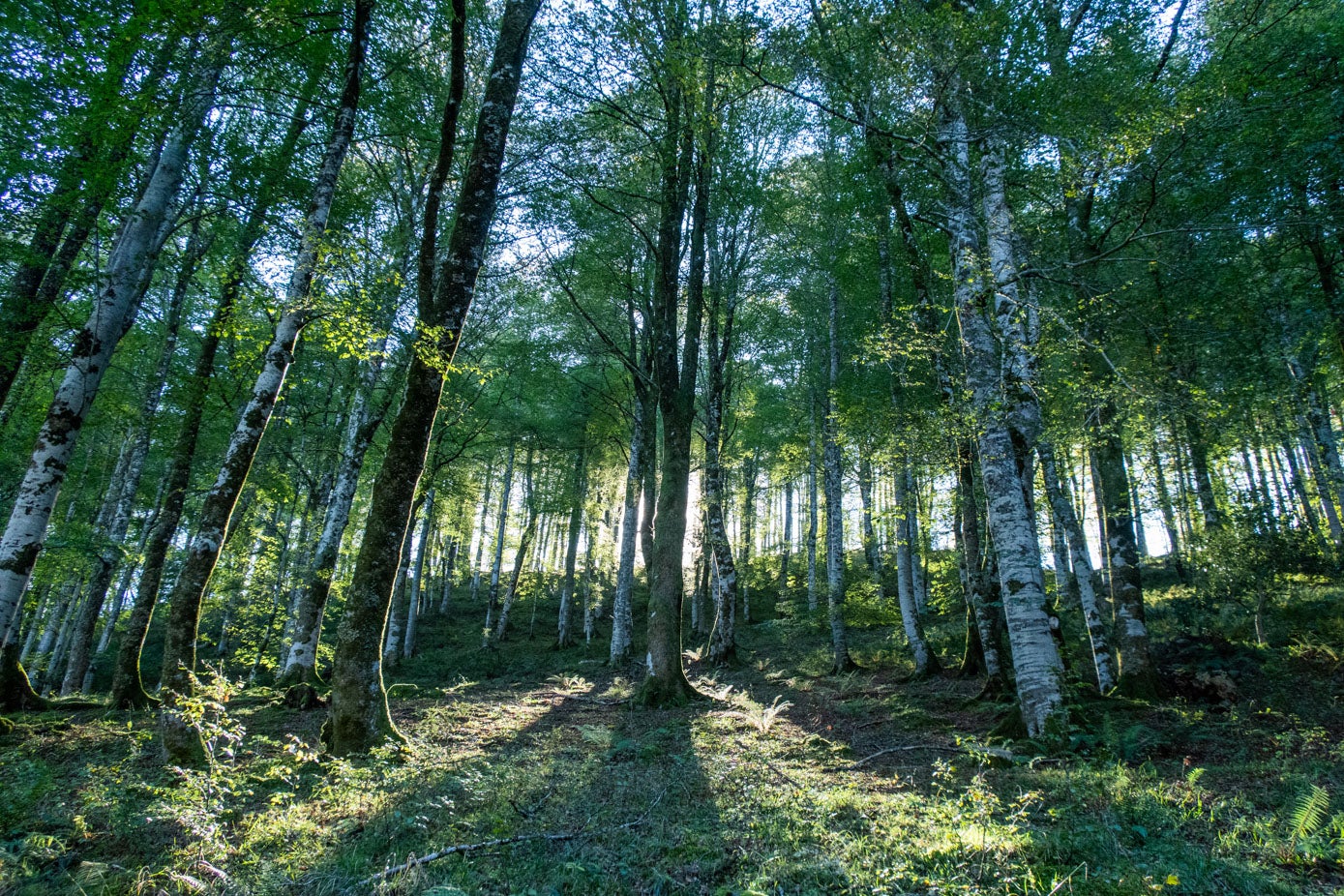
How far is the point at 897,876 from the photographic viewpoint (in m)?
3.03

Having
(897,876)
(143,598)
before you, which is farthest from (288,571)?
(897,876)

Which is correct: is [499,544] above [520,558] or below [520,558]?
above

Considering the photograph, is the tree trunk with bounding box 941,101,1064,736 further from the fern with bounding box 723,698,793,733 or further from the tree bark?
the tree bark

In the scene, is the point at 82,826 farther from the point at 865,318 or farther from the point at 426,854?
the point at 865,318

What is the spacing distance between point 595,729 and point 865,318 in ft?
46.1

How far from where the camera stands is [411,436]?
6504mm

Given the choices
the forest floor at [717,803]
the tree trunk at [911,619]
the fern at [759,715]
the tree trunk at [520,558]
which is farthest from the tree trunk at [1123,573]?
the tree trunk at [520,558]

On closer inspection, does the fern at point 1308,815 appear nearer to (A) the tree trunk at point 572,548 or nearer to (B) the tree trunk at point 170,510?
(B) the tree trunk at point 170,510

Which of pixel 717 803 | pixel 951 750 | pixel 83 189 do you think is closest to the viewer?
pixel 717 803

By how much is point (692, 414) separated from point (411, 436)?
5821 mm

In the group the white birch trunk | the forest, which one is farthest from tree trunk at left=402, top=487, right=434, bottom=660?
the white birch trunk

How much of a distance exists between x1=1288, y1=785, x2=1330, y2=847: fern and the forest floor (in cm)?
2

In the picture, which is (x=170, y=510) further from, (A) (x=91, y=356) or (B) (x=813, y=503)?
(B) (x=813, y=503)

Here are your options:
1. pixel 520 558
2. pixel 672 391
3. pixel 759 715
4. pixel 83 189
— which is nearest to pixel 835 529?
pixel 672 391
